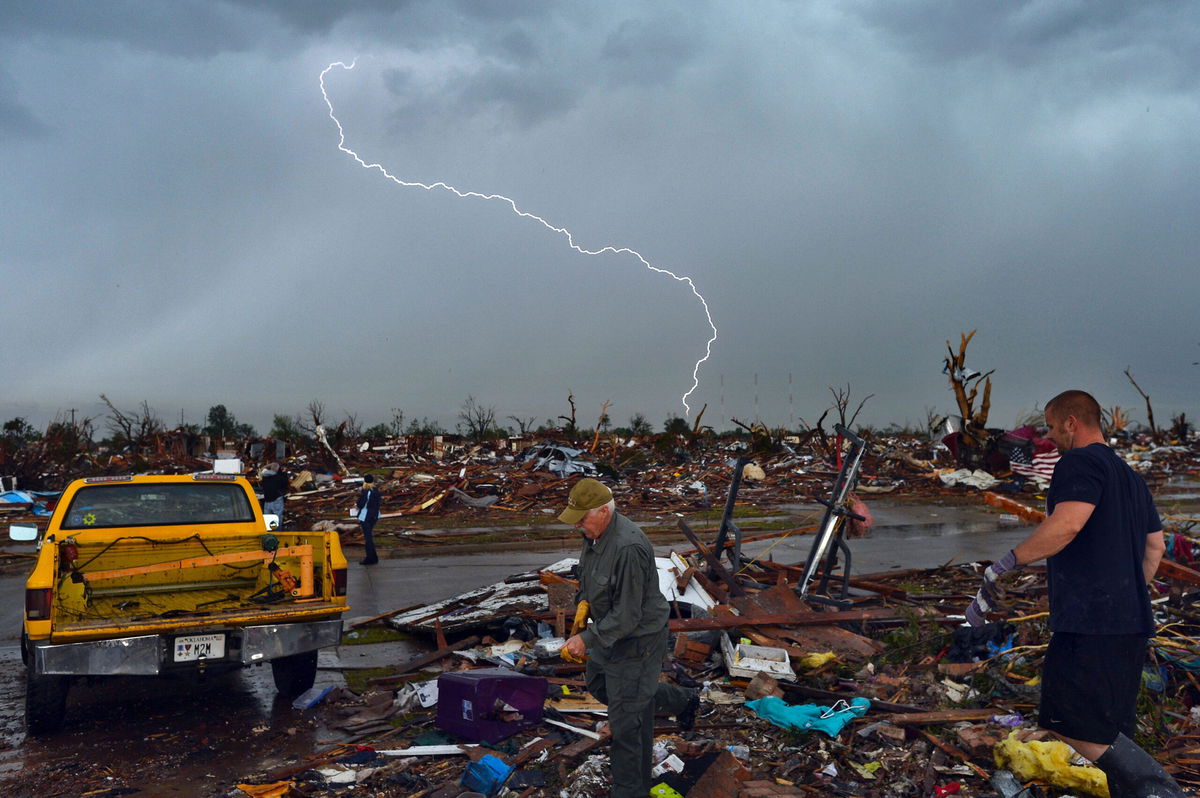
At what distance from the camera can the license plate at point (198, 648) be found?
6297mm

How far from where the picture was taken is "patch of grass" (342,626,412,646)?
9.38 metres

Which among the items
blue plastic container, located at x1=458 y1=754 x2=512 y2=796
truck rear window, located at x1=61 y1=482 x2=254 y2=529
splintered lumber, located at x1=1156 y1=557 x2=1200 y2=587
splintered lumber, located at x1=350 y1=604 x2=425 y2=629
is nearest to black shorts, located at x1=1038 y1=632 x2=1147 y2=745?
blue plastic container, located at x1=458 y1=754 x2=512 y2=796

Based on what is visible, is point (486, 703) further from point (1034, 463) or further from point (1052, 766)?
point (1034, 463)

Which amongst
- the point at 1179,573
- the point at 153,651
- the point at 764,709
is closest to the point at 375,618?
the point at 153,651

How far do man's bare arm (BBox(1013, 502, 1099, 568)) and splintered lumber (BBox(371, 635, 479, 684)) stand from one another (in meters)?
5.66

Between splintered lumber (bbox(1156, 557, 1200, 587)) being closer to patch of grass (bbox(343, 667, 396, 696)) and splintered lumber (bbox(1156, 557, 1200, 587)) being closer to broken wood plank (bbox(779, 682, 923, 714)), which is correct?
broken wood plank (bbox(779, 682, 923, 714))

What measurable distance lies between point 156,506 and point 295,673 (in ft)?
6.93

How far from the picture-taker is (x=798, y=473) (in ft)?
97.5

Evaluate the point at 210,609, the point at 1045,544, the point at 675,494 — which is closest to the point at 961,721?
the point at 1045,544

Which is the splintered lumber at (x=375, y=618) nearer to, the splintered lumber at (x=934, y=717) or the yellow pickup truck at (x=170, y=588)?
the yellow pickup truck at (x=170, y=588)

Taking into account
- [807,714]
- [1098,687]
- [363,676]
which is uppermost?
[1098,687]

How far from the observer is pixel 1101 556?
4.16m

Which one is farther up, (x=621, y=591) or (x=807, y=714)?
(x=621, y=591)

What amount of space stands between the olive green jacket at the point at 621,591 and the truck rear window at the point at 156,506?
181 inches
